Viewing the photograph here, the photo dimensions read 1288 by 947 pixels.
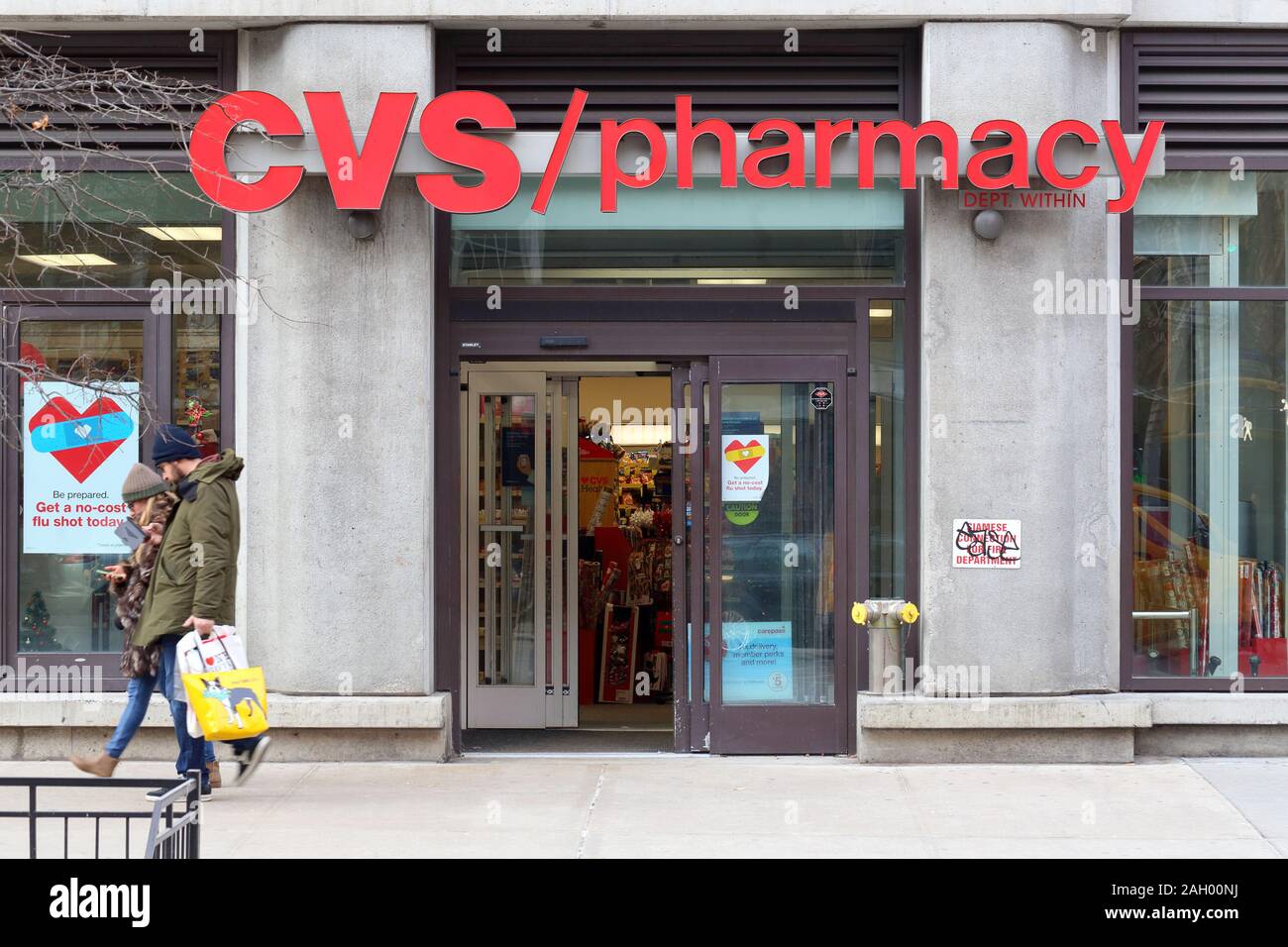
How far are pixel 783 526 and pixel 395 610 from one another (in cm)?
254

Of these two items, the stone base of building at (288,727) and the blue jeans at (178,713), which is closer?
the blue jeans at (178,713)

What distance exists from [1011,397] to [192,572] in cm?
500

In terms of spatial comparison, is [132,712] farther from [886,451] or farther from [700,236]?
[886,451]

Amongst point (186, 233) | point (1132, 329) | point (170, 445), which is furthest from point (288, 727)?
point (1132, 329)

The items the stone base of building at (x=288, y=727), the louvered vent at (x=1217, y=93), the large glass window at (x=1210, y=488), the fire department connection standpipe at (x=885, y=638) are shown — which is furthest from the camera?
the large glass window at (x=1210, y=488)

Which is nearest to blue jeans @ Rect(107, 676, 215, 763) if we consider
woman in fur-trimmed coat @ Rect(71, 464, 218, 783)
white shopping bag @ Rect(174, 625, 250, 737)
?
woman in fur-trimmed coat @ Rect(71, 464, 218, 783)

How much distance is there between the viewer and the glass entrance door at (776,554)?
366 inches

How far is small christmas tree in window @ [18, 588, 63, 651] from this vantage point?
9.29 meters

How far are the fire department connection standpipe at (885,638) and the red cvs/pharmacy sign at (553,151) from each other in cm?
259

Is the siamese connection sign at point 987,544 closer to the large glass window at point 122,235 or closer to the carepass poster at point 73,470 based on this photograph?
the large glass window at point 122,235

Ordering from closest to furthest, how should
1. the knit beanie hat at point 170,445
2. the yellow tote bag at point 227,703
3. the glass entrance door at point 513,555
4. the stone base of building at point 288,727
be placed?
the yellow tote bag at point 227,703 → the knit beanie hat at point 170,445 → the stone base of building at point 288,727 → the glass entrance door at point 513,555

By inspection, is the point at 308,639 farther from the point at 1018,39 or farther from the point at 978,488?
the point at 1018,39

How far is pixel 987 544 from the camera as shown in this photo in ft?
29.6

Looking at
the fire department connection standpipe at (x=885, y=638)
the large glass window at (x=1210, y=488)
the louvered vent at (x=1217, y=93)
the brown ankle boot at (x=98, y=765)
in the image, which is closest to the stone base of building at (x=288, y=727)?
the brown ankle boot at (x=98, y=765)
